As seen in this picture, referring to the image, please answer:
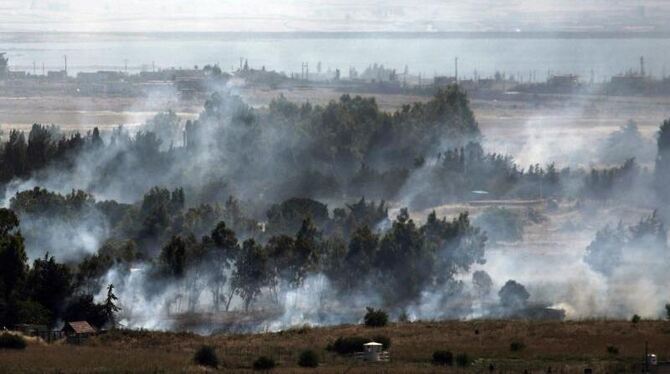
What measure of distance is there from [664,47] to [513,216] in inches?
4011

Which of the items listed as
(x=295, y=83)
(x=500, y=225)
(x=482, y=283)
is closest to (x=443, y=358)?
(x=482, y=283)

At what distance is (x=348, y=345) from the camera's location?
64750mm

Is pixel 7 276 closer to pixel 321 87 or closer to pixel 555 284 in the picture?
pixel 555 284

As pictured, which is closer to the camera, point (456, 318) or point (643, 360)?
point (643, 360)

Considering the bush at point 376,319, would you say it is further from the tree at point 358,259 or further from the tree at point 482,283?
the tree at point 482,283

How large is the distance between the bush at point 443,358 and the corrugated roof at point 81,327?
1359cm

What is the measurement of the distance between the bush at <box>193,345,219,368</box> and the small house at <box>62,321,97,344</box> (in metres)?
6.86

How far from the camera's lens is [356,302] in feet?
270

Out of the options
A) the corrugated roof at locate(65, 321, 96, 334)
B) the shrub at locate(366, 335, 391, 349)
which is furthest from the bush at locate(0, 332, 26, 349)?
the shrub at locate(366, 335, 391, 349)

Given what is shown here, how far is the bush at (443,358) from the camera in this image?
62.1 meters

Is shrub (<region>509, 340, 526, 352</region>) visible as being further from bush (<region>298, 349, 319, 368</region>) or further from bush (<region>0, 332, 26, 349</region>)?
bush (<region>0, 332, 26, 349</region>)

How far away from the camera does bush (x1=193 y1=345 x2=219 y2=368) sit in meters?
60.9

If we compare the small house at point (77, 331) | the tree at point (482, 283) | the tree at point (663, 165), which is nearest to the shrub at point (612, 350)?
the small house at point (77, 331)

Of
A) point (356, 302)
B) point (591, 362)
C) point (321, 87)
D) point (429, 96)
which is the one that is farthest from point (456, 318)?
point (321, 87)
